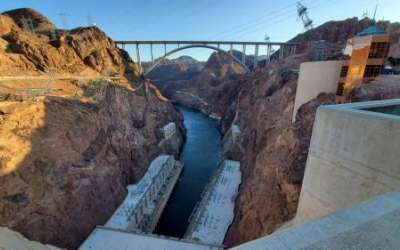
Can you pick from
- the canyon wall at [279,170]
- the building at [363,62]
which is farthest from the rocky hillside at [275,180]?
the building at [363,62]

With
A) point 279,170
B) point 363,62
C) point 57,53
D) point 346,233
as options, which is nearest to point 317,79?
point 363,62

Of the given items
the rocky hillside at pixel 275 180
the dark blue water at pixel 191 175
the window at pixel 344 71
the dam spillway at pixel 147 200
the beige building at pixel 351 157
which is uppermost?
the window at pixel 344 71

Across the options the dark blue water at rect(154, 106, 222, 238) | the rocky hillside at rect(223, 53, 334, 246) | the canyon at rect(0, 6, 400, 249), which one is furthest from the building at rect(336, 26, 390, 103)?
the dark blue water at rect(154, 106, 222, 238)

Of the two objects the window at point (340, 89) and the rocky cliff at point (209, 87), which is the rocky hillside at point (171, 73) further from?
the window at point (340, 89)

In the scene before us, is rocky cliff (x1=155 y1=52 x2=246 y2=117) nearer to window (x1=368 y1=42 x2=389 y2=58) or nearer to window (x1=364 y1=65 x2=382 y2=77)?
window (x1=364 y1=65 x2=382 y2=77)

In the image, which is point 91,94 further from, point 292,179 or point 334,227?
point 334,227

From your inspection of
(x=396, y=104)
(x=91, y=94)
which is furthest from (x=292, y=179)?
(x=91, y=94)
